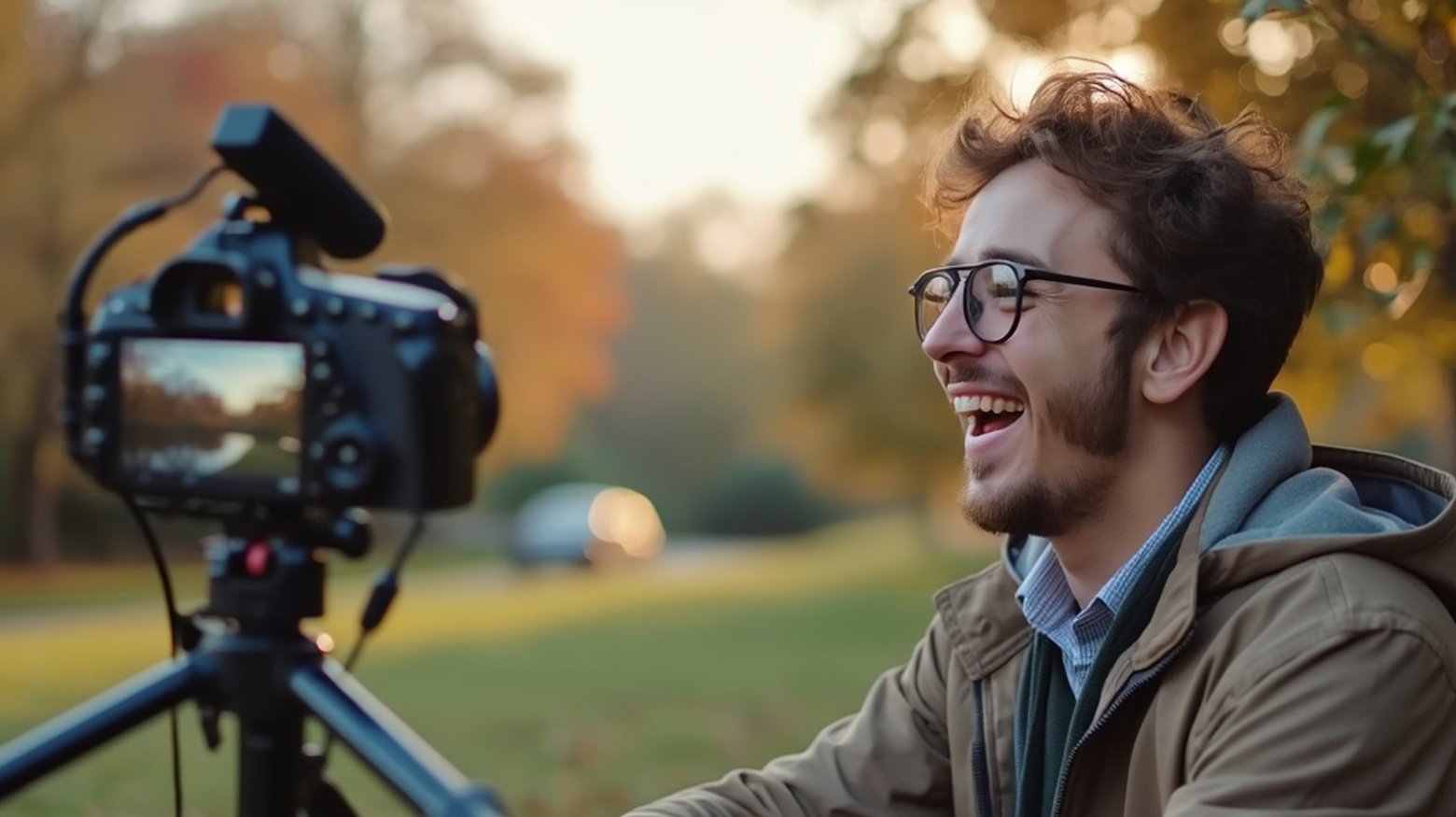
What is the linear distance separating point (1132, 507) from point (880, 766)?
57 centimetres

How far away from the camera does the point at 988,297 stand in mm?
2424

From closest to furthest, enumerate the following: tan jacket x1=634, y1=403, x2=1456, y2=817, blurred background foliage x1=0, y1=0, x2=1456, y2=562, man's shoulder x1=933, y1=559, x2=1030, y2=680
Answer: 1. tan jacket x1=634, y1=403, x2=1456, y2=817
2. man's shoulder x1=933, y1=559, x2=1030, y2=680
3. blurred background foliage x1=0, y1=0, x2=1456, y2=562

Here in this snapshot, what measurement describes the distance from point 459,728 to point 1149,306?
18.0ft

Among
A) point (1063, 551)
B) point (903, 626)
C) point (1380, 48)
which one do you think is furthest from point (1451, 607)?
point (903, 626)

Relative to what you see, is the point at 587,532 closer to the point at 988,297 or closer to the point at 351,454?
the point at 988,297

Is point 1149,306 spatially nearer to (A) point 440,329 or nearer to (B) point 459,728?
(A) point 440,329

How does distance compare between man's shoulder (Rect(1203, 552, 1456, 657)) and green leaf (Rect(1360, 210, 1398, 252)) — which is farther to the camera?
green leaf (Rect(1360, 210, 1398, 252))

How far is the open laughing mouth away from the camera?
2.41 m

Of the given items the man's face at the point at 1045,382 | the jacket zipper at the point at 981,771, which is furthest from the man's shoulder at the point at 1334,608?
the jacket zipper at the point at 981,771

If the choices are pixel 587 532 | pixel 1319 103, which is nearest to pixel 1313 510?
pixel 1319 103

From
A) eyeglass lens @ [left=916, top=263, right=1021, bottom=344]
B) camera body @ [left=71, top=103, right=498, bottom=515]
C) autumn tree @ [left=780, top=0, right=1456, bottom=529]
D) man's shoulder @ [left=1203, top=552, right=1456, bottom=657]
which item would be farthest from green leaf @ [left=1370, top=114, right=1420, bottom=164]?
camera body @ [left=71, top=103, right=498, bottom=515]

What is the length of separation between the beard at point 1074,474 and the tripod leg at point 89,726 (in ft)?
3.94

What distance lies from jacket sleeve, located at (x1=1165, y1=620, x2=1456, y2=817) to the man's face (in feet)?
1.68

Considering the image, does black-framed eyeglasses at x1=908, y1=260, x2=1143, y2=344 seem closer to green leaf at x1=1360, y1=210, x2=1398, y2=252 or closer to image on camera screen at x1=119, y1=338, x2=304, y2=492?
green leaf at x1=1360, y1=210, x2=1398, y2=252
